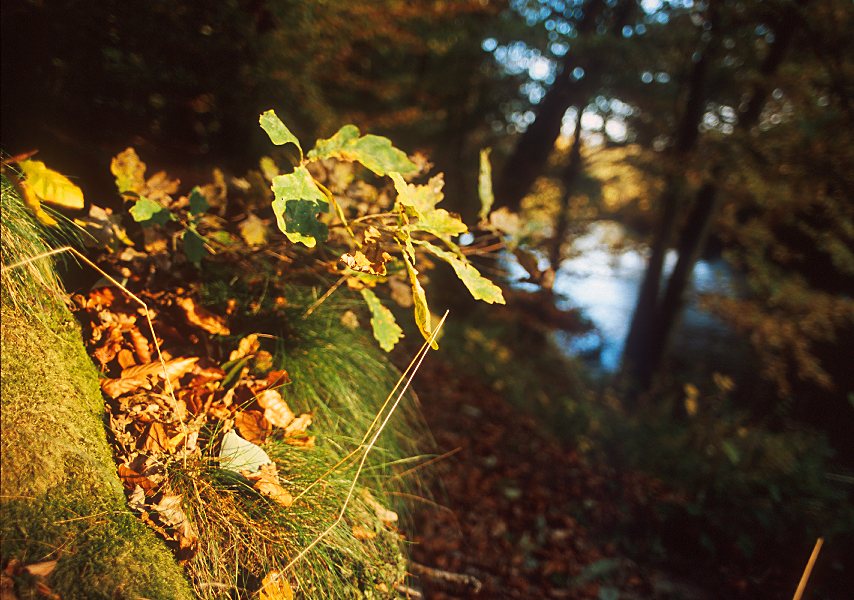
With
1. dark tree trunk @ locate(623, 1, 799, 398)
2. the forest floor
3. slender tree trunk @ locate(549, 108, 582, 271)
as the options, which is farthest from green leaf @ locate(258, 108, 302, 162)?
slender tree trunk @ locate(549, 108, 582, 271)

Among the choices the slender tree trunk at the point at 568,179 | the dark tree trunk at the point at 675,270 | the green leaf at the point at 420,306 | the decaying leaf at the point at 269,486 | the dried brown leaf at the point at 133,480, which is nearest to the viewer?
the green leaf at the point at 420,306

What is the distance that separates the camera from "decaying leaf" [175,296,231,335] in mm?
1343

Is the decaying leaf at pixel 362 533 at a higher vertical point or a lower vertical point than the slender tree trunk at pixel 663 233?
lower

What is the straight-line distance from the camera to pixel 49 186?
113 centimetres

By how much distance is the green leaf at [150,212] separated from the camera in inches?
47.7

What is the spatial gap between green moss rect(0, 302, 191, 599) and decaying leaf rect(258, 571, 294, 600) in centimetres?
17

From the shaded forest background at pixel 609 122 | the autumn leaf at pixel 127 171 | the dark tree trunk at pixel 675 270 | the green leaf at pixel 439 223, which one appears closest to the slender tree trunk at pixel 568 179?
the shaded forest background at pixel 609 122

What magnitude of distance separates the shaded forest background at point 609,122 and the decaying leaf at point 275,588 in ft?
3.69

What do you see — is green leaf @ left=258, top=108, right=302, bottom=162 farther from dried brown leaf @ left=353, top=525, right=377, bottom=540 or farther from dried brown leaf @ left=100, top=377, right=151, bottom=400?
dried brown leaf @ left=353, top=525, right=377, bottom=540

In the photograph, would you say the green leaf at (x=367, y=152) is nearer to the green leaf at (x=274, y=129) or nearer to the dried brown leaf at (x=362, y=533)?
the green leaf at (x=274, y=129)

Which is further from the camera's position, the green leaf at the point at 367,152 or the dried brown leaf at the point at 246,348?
the dried brown leaf at the point at 246,348

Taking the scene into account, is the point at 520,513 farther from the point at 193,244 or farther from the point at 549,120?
the point at 549,120

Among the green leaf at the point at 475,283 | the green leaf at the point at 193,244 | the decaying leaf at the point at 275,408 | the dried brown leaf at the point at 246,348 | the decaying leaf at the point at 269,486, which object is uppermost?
the green leaf at the point at 475,283

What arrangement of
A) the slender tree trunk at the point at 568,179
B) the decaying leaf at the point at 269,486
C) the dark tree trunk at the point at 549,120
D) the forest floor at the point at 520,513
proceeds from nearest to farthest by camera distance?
the decaying leaf at the point at 269,486
the forest floor at the point at 520,513
the dark tree trunk at the point at 549,120
the slender tree trunk at the point at 568,179
